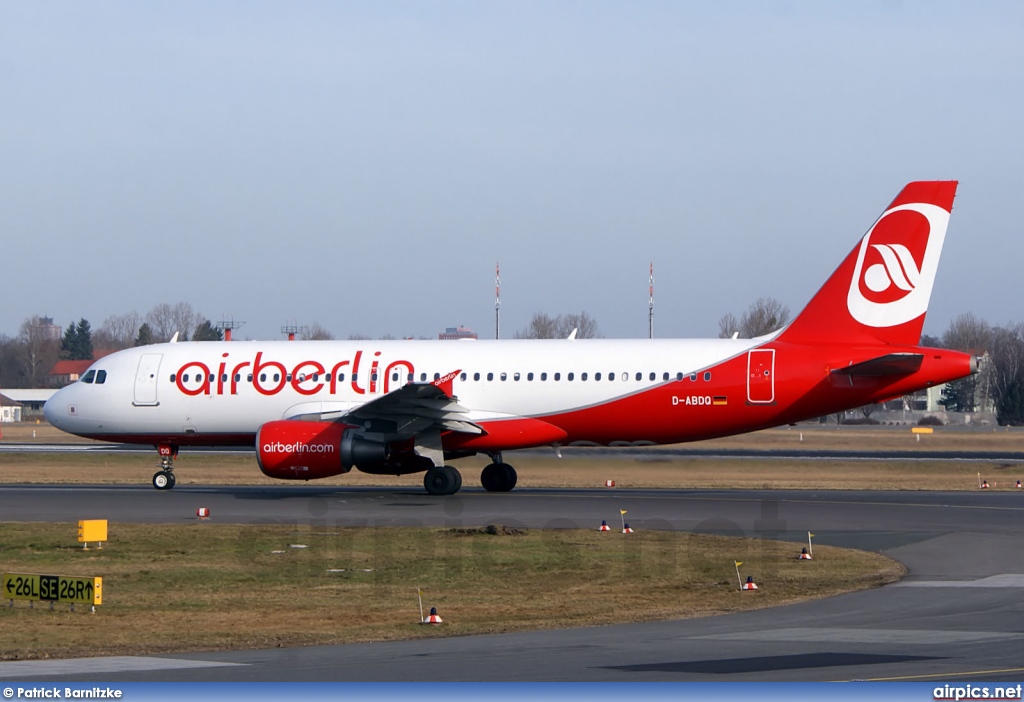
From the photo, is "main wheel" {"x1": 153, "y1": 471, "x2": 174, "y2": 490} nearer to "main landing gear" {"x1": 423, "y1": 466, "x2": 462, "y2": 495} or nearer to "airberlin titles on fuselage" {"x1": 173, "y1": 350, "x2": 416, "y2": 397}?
"airberlin titles on fuselage" {"x1": 173, "y1": 350, "x2": 416, "y2": 397}

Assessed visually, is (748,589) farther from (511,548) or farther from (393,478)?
(393,478)

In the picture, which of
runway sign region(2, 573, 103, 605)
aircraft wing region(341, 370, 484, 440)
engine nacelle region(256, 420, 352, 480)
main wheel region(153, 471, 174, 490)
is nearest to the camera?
runway sign region(2, 573, 103, 605)

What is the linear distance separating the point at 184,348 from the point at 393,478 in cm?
809

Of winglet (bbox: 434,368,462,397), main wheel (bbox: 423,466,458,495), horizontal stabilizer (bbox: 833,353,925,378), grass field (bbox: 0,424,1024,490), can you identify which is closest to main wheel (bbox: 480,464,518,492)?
grass field (bbox: 0,424,1024,490)

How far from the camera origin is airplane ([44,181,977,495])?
29.1 metres

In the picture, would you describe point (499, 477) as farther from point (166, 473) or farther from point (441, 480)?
point (166, 473)

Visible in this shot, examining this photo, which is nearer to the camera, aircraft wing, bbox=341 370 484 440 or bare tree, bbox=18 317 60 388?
aircraft wing, bbox=341 370 484 440

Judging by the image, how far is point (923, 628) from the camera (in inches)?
528

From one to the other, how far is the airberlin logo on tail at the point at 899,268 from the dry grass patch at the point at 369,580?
958cm

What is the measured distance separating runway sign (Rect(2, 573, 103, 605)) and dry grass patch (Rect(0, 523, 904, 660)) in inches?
8.5

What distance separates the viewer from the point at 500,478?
32.1 metres

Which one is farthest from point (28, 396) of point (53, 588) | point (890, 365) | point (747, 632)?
point (747, 632)

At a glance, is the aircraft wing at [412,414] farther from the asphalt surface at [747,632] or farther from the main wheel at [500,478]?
the asphalt surface at [747,632]

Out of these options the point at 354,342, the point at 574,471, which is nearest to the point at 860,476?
the point at 574,471
